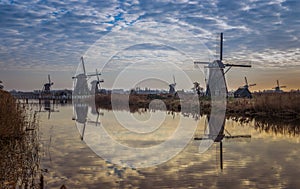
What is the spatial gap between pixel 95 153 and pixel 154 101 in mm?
32438

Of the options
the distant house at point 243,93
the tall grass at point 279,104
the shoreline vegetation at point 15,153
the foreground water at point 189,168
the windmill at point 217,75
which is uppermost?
the windmill at point 217,75

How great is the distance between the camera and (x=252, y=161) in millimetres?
8695

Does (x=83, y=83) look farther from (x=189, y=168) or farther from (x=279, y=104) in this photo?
(x=189, y=168)

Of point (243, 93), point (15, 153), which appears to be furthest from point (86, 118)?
point (243, 93)

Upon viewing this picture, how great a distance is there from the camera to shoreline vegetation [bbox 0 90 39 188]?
6.30 meters

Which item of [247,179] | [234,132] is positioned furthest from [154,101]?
[247,179]

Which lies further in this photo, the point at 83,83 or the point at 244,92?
the point at 83,83

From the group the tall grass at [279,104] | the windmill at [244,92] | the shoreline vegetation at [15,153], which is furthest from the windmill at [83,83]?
the shoreline vegetation at [15,153]

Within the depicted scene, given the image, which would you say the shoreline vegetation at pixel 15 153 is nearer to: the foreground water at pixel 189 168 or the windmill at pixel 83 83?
the foreground water at pixel 189 168

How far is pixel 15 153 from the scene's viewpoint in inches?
345

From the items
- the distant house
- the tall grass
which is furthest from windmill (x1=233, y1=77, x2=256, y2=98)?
the tall grass

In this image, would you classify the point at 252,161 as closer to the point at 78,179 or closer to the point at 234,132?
the point at 78,179

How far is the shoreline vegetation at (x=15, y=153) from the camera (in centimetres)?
630

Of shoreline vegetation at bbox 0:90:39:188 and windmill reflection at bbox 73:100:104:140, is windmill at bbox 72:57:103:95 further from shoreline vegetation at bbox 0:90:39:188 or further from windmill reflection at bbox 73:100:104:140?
shoreline vegetation at bbox 0:90:39:188
